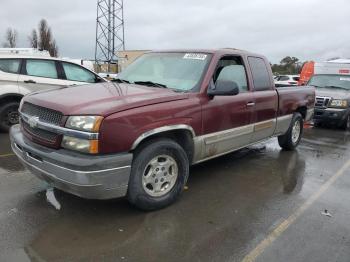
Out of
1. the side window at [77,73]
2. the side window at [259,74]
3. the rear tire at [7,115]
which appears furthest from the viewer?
the side window at [77,73]

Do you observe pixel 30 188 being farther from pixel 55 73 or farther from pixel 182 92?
pixel 55 73

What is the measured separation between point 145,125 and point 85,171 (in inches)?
31.2

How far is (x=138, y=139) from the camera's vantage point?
158 inches

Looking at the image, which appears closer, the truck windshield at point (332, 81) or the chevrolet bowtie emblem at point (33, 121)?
the chevrolet bowtie emblem at point (33, 121)

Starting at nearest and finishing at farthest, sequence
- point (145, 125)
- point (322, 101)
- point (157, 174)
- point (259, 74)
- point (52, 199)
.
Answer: point (145, 125) → point (157, 174) → point (52, 199) → point (259, 74) → point (322, 101)

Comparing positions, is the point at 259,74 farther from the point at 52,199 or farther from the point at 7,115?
the point at 7,115

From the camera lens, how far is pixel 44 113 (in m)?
4.15

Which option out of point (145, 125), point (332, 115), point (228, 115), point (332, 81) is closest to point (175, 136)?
point (145, 125)

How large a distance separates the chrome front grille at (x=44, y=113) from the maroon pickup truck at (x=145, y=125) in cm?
1

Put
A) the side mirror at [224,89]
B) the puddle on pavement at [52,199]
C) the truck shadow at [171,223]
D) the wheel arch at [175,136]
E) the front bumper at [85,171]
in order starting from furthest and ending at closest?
1. the side mirror at [224,89]
2. the puddle on pavement at [52,199]
3. the wheel arch at [175,136]
4. the front bumper at [85,171]
5. the truck shadow at [171,223]

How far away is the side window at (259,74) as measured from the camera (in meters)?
6.14

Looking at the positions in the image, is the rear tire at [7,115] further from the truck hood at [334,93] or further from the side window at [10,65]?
the truck hood at [334,93]

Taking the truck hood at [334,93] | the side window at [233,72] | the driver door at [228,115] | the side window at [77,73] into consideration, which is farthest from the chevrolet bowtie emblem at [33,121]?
the truck hood at [334,93]

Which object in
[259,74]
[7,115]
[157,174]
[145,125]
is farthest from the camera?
[7,115]
